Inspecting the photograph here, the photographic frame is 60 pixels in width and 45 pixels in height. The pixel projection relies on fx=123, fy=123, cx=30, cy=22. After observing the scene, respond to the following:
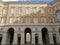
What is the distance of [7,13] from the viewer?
130 ft

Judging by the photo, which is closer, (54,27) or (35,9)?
(54,27)

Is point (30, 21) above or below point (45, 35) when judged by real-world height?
above

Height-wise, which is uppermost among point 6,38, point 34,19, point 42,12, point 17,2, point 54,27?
point 17,2

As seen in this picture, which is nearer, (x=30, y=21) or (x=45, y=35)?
(x=30, y=21)

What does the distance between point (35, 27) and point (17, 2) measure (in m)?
10.6

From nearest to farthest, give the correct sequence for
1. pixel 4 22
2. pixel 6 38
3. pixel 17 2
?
1. pixel 6 38
2. pixel 4 22
3. pixel 17 2

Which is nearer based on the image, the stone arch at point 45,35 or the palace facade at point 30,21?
the palace facade at point 30,21

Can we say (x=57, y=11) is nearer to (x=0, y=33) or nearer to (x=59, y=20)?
(x=59, y=20)

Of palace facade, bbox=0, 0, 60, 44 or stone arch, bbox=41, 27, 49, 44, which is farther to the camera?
stone arch, bbox=41, 27, 49, 44

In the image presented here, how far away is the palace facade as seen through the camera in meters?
36.2

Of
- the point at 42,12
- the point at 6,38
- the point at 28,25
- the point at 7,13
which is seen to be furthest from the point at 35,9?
the point at 6,38

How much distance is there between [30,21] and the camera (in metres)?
38.4

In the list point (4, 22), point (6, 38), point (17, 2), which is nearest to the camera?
point (6, 38)

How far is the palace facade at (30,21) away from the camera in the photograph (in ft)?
119
